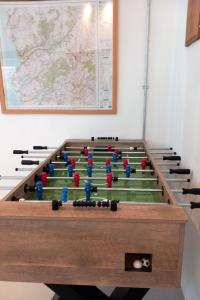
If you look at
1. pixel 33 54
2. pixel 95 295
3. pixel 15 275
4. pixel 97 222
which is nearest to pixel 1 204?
pixel 15 275

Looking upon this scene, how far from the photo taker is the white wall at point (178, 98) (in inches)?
62.8

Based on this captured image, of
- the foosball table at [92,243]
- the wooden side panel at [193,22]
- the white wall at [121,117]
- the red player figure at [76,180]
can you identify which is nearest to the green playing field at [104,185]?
the red player figure at [76,180]

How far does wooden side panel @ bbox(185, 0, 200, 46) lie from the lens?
1529mm

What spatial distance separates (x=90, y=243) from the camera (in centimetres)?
91

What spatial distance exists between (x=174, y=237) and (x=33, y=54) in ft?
6.85

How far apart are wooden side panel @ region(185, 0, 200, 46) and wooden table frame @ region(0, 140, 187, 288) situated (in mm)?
1209

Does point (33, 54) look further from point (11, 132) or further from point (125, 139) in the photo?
point (125, 139)

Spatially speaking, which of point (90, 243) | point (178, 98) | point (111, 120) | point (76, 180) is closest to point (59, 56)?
point (111, 120)

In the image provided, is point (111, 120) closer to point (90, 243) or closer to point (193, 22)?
point (193, 22)

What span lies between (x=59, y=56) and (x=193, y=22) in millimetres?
1212

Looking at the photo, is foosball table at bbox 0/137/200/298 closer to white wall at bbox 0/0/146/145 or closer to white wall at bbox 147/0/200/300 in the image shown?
white wall at bbox 147/0/200/300

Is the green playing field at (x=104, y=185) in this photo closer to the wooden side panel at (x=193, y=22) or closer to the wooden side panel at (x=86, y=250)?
the wooden side panel at (x=86, y=250)

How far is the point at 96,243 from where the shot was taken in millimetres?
911

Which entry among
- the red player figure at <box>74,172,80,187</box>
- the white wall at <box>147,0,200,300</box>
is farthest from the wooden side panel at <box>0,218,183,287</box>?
the white wall at <box>147,0,200,300</box>
